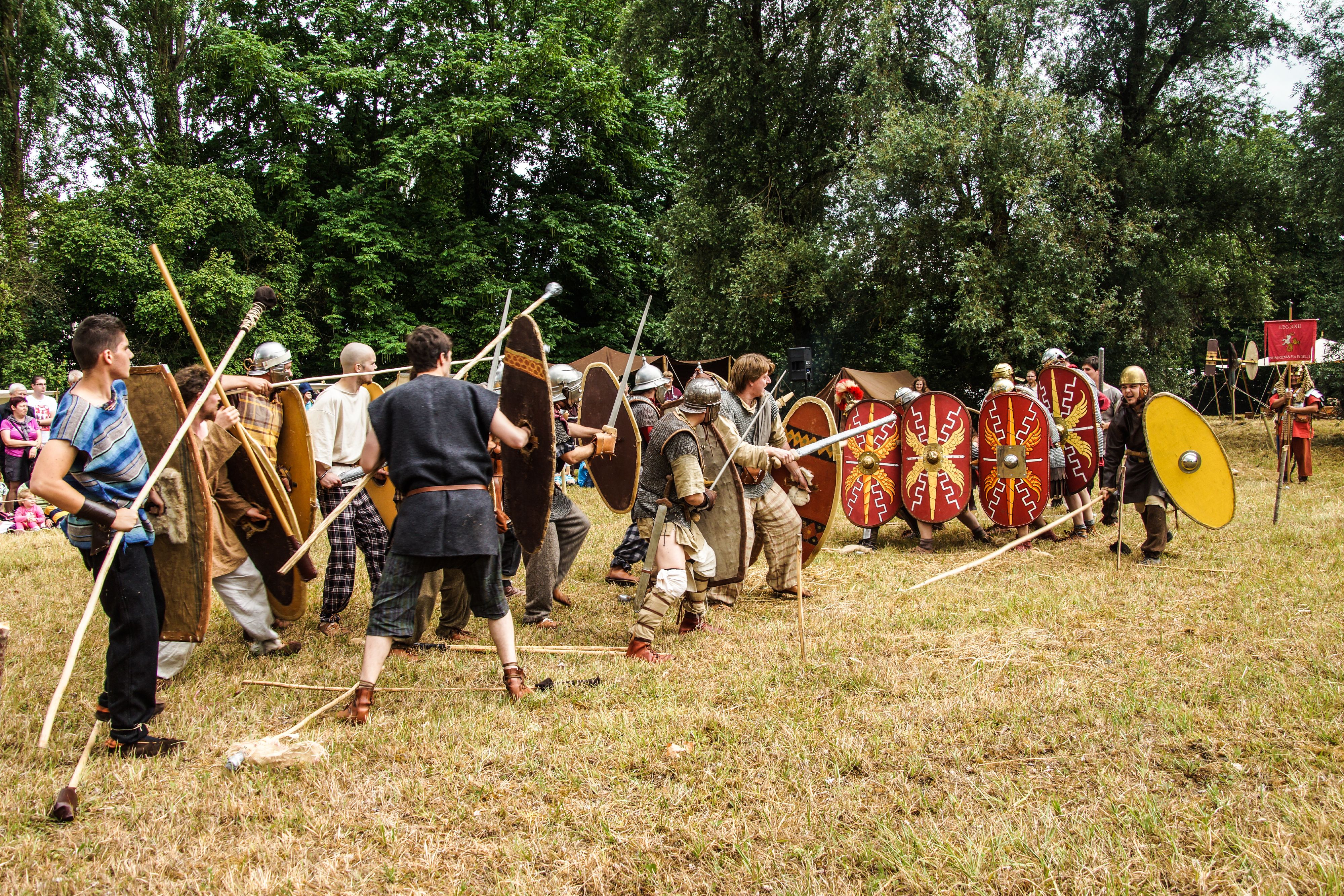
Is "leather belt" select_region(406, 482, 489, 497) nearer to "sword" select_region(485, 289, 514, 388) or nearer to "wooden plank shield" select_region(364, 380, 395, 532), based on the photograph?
"sword" select_region(485, 289, 514, 388)

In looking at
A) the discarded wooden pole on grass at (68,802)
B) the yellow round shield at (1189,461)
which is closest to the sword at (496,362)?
the discarded wooden pole on grass at (68,802)

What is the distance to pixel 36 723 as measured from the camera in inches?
135

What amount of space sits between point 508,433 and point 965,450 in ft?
14.4

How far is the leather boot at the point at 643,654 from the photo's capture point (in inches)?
161

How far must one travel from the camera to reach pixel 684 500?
4312mm

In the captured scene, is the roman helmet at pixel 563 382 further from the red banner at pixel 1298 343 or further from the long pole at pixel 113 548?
the red banner at pixel 1298 343

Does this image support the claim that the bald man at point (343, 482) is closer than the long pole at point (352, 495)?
No

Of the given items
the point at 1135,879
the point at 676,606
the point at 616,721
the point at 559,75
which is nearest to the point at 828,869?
the point at 1135,879

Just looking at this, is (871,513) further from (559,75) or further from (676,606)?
(559,75)

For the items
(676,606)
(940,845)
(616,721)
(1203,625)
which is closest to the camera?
(940,845)

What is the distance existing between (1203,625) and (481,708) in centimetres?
355

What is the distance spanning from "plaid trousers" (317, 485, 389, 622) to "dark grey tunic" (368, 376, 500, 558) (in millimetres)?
1684

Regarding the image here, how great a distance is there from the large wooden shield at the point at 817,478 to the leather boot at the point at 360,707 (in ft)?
9.73

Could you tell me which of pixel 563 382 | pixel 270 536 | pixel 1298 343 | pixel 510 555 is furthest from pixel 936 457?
pixel 1298 343
